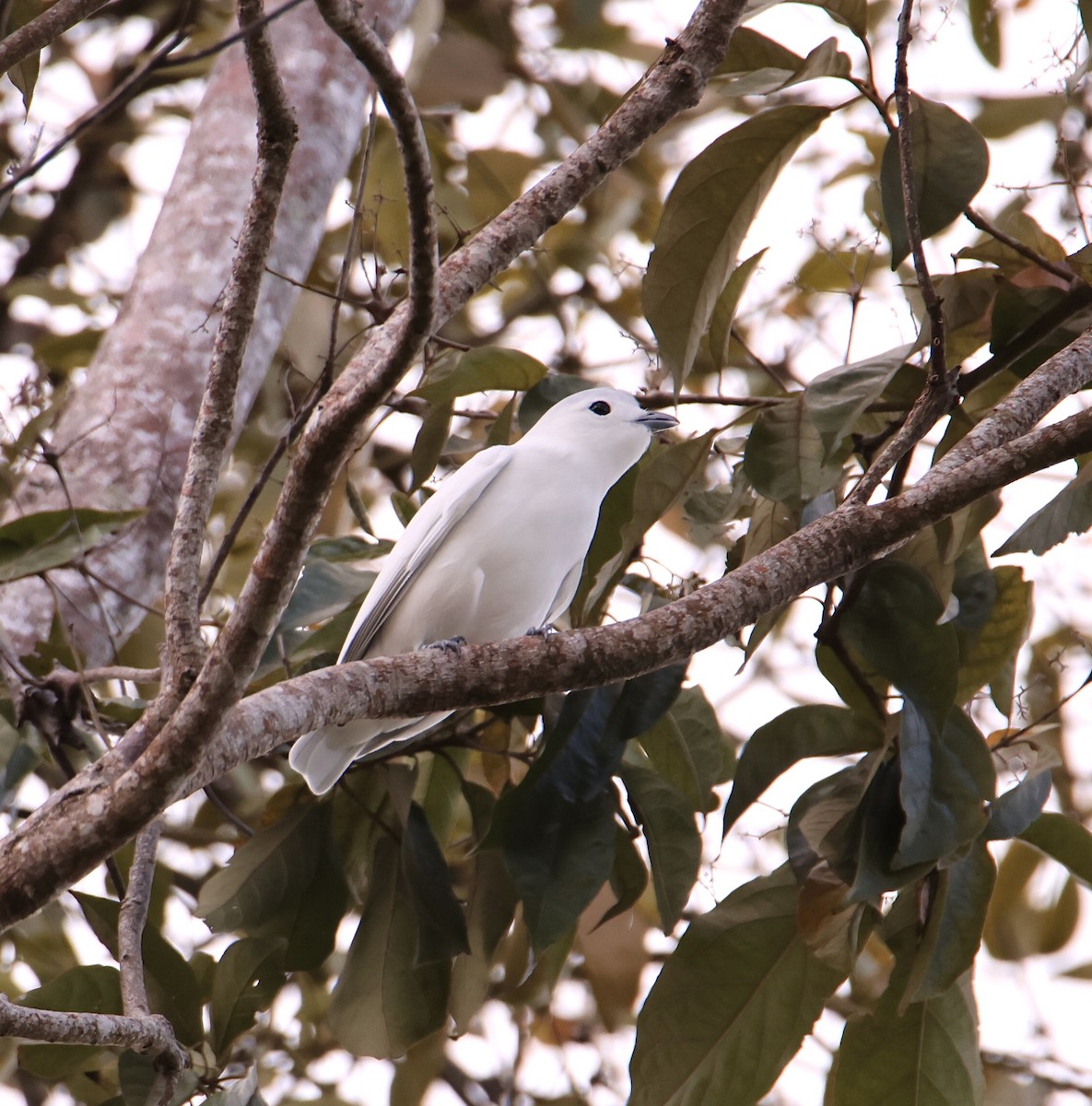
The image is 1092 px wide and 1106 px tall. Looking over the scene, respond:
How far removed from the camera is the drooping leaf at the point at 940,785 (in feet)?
7.42

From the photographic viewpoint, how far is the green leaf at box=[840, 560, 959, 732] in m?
2.33

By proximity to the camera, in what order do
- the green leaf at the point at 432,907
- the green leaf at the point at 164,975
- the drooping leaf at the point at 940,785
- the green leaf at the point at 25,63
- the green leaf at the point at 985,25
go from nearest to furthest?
the drooping leaf at the point at 940,785, the green leaf at the point at 25,63, the green leaf at the point at 164,975, the green leaf at the point at 432,907, the green leaf at the point at 985,25

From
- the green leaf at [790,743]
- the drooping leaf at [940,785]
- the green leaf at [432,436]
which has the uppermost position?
the green leaf at [432,436]

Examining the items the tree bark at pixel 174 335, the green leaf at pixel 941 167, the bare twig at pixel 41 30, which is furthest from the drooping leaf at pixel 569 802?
the bare twig at pixel 41 30

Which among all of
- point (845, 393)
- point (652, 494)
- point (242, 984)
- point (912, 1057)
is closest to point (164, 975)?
point (242, 984)

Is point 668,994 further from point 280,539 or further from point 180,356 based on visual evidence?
point 180,356

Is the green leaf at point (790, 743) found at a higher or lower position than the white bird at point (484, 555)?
lower

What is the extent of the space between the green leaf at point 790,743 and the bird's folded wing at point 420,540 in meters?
0.90

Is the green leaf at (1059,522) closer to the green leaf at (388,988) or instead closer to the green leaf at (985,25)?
the green leaf at (388,988)

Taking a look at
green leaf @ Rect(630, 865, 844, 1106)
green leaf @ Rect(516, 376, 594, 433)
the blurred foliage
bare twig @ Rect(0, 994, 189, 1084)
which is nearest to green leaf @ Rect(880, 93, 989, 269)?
the blurred foliage

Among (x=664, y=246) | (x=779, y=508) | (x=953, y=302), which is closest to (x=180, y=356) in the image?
(x=664, y=246)

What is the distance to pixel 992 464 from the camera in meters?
2.06

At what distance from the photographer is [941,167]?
241cm

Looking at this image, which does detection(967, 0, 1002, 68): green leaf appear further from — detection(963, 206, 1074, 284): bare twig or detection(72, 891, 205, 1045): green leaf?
detection(72, 891, 205, 1045): green leaf
